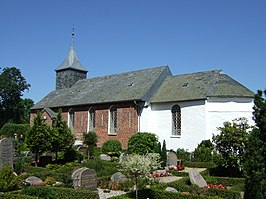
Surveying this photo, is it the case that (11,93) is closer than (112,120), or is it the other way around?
(112,120)

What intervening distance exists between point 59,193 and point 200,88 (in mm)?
17523

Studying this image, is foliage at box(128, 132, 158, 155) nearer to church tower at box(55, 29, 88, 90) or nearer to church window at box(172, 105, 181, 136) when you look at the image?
church window at box(172, 105, 181, 136)

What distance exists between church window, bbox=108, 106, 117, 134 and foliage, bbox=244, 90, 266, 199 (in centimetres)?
1847

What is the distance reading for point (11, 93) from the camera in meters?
60.1

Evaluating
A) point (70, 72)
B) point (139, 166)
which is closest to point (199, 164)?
point (139, 166)

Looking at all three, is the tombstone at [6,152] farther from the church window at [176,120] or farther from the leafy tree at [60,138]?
the church window at [176,120]

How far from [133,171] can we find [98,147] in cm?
1978

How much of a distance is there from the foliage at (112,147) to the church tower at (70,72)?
1567 centimetres

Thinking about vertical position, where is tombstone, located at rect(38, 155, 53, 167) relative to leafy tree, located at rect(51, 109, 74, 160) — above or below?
below

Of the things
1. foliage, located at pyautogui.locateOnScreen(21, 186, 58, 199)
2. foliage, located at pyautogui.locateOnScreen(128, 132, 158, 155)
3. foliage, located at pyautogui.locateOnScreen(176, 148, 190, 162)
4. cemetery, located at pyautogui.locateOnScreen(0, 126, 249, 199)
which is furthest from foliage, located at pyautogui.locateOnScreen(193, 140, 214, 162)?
foliage, located at pyautogui.locateOnScreen(21, 186, 58, 199)

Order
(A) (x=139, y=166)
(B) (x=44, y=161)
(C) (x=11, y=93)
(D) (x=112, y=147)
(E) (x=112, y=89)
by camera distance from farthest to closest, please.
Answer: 1. (C) (x=11, y=93)
2. (E) (x=112, y=89)
3. (D) (x=112, y=147)
4. (B) (x=44, y=161)
5. (A) (x=139, y=166)

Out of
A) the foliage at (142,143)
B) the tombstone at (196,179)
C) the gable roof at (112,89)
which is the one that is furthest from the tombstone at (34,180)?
the gable roof at (112,89)

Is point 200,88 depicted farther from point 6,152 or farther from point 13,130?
point 13,130

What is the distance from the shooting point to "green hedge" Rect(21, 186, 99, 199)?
408 inches
